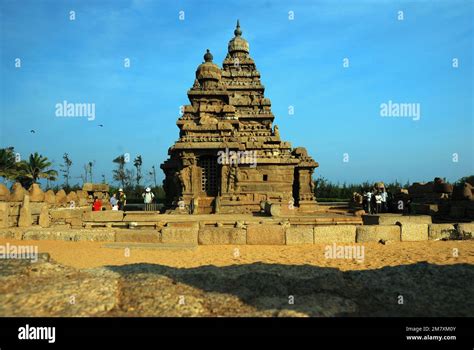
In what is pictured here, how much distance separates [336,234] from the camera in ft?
35.9

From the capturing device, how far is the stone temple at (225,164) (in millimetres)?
20484

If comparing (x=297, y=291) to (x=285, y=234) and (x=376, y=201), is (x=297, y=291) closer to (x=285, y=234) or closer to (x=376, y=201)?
(x=285, y=234)

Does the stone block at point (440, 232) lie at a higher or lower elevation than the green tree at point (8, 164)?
lower

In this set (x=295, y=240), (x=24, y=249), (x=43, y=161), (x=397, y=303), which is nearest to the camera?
(x=397, y=303)

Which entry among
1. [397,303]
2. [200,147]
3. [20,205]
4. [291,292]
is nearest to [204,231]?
[291,292]

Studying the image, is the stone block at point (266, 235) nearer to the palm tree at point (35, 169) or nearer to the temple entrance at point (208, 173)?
the temple entrance at point (208, 173)

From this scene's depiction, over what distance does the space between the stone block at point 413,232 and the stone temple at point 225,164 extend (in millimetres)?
6999

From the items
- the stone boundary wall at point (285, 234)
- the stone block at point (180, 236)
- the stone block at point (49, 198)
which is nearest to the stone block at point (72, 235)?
the stone boundary wall at point (285, 234)

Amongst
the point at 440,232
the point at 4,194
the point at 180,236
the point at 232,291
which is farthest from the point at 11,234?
the point at 440,232
